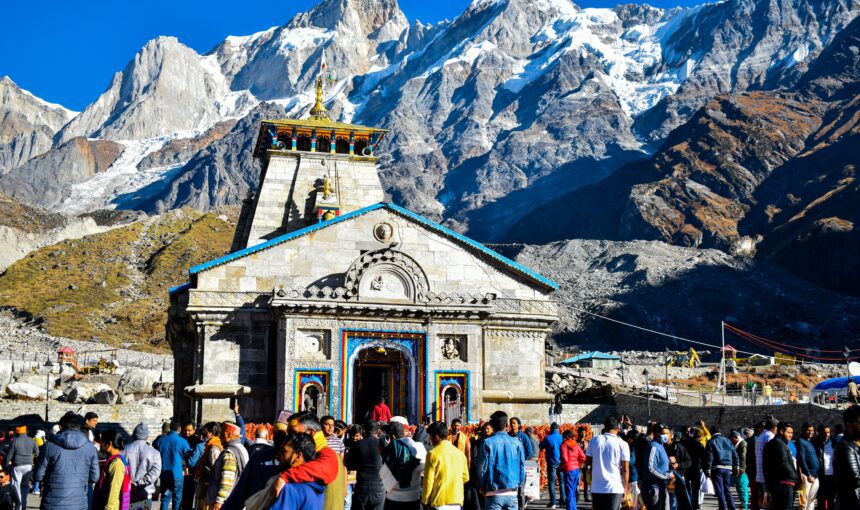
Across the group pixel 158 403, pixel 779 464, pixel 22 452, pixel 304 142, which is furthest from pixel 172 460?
pixel 158 403

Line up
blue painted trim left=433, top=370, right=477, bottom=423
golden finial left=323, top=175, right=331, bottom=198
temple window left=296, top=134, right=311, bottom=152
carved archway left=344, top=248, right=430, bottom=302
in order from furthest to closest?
temple window left=296, top=134, right=311, bottom=152 → golden finial left=323, top=175, right=331, bottom=198 → carved archway left=344, top=248, right=430, bottom=302 → blue painted trim left=433, top=370, right=477, bottom=423

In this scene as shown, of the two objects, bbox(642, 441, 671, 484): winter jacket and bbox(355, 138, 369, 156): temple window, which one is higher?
bbox(355, 138, 369, 156): temple window

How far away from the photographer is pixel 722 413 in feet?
130

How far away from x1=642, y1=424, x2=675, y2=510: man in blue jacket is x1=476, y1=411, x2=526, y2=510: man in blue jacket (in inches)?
133

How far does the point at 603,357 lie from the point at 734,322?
1862 inches

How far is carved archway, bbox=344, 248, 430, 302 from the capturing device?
3253 centimetres

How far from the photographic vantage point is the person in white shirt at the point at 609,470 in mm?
14289

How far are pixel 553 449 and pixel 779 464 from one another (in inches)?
228

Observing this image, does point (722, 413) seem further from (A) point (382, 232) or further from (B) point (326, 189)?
(B) point (326, 189)

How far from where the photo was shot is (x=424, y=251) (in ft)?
114

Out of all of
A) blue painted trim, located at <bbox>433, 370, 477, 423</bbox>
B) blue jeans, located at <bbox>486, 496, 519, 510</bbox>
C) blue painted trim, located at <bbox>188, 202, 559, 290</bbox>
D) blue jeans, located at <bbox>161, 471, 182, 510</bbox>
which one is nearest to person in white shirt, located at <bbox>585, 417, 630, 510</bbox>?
blue jeans, located at <bbox>486, 496, 519, 510</bbox>

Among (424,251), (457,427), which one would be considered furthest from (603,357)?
(457,427)

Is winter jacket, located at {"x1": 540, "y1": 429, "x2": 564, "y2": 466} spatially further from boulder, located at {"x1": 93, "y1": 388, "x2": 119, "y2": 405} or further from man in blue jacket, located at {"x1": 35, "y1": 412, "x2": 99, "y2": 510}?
boulder, located at {"x1": 93, "y1": 388, "x2": 119, "y2": 405}

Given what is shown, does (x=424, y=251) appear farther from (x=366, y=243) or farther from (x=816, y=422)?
(x=816, y=422)
